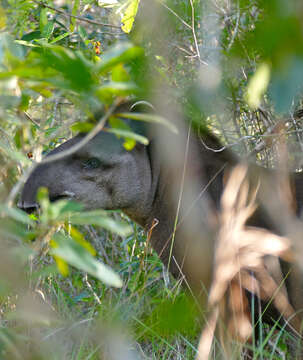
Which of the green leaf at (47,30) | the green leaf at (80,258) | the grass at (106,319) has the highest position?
the green leaf at (80,258)

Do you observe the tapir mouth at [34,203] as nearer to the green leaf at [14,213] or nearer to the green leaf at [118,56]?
the green leaf at [14,213]

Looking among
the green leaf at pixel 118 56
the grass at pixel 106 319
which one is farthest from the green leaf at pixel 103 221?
the green leaf at pixel 118 56

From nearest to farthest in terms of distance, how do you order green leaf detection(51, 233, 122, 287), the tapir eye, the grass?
green leaf detection(51, 233, 122, 287) → the grass → the tapir eye

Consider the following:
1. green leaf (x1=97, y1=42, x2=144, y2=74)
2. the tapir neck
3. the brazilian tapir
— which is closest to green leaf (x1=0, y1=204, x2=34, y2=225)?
green leaf (x1=97, y1=42, x2=144, y2=74)

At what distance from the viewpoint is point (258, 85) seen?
3.91ft

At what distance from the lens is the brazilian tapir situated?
3.28 m

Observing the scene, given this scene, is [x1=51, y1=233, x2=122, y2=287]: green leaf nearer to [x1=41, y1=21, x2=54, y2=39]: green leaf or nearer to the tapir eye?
the tapir eye

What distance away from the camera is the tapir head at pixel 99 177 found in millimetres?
3371

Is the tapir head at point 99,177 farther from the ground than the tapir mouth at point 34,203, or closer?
farther from the ground

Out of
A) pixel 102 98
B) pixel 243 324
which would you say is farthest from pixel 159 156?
pixel 102 98

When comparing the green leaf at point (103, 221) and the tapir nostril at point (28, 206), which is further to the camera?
the tapir nostril at point (28, 206)

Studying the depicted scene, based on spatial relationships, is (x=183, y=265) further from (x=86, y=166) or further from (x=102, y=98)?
(x=102, y=98)

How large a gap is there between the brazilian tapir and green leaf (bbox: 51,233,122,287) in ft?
6.26

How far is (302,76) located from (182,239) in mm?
2336
